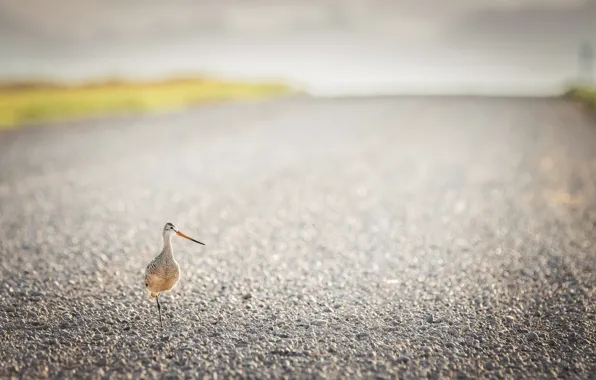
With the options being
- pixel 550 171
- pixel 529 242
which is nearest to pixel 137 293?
pixel 529 242

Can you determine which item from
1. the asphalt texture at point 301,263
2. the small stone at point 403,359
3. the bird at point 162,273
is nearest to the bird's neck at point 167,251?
the bird at point 162,273

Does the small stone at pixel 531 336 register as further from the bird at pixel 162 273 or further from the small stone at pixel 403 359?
the bird at pixel 162 273

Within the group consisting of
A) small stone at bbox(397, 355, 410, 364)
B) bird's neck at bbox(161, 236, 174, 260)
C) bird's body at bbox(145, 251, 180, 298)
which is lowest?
small stone at bbox(397, 355, 410, 364)

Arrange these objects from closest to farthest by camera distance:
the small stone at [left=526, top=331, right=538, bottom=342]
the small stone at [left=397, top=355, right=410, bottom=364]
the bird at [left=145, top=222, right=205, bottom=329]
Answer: the small stone at [left=397, top=355, right=410, bottom=364], the small stone at [left=526, top=331, right=538, bottom=342], the bird at [left=145, top=222, right=205, bottom=329]

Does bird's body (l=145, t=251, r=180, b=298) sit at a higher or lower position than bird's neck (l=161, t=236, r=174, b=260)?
lower

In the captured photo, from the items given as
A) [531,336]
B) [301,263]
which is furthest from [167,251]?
[531,336]

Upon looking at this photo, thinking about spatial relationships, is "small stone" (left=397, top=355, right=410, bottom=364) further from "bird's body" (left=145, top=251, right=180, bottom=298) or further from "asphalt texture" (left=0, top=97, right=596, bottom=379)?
"bird's body" (left=145, top=251, right=180, bottom=298)

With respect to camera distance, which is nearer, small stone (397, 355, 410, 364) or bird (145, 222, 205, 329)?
small stone (397, 355, 410, 364)

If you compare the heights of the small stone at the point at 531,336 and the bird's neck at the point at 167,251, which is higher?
the bird's neck at the point at 167,251

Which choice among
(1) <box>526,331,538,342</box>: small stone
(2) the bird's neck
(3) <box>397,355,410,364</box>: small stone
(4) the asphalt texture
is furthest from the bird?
(1) <box>526,331,538,342</box>: small stone
